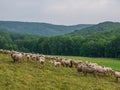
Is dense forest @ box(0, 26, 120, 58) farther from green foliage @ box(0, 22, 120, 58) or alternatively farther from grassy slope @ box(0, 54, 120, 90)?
grassy slope @ box(0, 54, 120, 90)

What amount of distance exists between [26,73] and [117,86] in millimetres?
9078

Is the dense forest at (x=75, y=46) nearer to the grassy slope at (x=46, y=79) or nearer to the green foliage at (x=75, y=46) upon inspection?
the green foliage at (x=75, y=46)

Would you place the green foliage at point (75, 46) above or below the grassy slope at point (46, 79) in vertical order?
above

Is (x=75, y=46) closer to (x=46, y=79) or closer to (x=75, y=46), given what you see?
(x=75, y=46)

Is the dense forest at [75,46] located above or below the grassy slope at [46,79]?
above

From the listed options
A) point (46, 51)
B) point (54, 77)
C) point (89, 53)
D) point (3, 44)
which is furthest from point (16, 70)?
point (3, 44)

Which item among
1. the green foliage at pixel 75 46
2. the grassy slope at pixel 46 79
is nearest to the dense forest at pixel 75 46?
the green foliage at pixel 75 46

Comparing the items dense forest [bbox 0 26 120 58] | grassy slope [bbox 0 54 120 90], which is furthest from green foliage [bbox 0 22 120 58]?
grassy slope [bbox 0 54 120 90]

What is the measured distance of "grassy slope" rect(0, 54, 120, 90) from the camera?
95.0 ft

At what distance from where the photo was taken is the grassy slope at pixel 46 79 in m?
29.0

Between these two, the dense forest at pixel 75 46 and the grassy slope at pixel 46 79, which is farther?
the dense forest at pixel 75 46

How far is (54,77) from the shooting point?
32.9 m

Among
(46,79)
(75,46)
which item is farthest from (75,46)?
(46,79)

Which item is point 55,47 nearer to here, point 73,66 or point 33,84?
point 73,66
